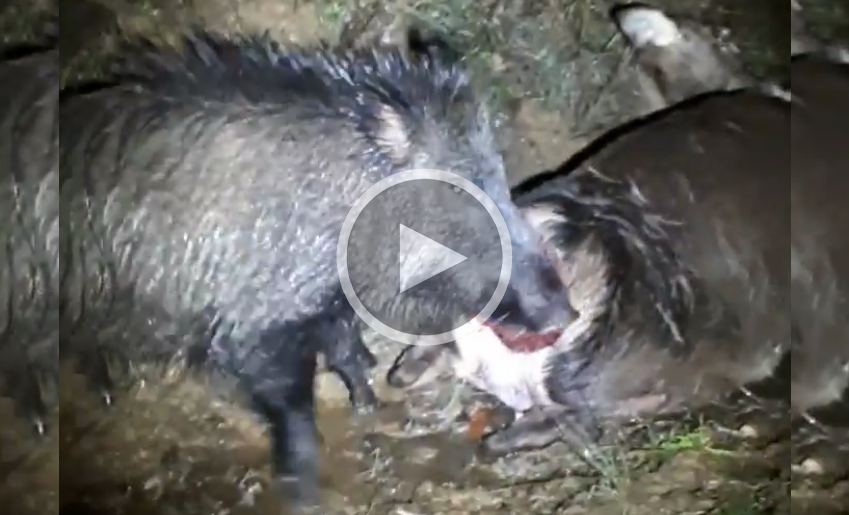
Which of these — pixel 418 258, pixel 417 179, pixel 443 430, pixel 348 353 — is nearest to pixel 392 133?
pixel 417 179

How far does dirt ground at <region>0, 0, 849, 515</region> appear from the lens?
132 cm

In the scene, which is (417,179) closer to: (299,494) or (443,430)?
(443,430)

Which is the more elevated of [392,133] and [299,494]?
[392,133]

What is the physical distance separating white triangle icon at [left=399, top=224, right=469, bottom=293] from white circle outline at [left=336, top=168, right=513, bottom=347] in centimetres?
6

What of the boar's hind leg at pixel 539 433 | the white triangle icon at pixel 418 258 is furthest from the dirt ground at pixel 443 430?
the white triangle icon at pixel 418 258

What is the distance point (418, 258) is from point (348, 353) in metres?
0.17

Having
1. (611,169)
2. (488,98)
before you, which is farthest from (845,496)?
(488,98)

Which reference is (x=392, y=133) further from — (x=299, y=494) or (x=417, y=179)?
(x=299, y=494)

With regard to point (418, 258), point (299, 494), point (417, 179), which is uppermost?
point (417, 179)

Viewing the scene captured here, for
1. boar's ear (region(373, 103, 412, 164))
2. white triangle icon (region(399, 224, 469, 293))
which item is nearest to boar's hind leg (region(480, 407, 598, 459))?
white triangle icon (region(399, 224, 469, 293))

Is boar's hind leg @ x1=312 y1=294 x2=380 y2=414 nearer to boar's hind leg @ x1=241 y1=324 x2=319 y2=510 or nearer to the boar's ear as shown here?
boar's hind leg @ x1=241 y1=324 x2=319 y2=510

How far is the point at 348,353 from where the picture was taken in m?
1.36

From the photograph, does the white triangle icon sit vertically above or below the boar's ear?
below

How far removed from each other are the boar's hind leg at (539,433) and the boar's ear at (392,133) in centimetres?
42
